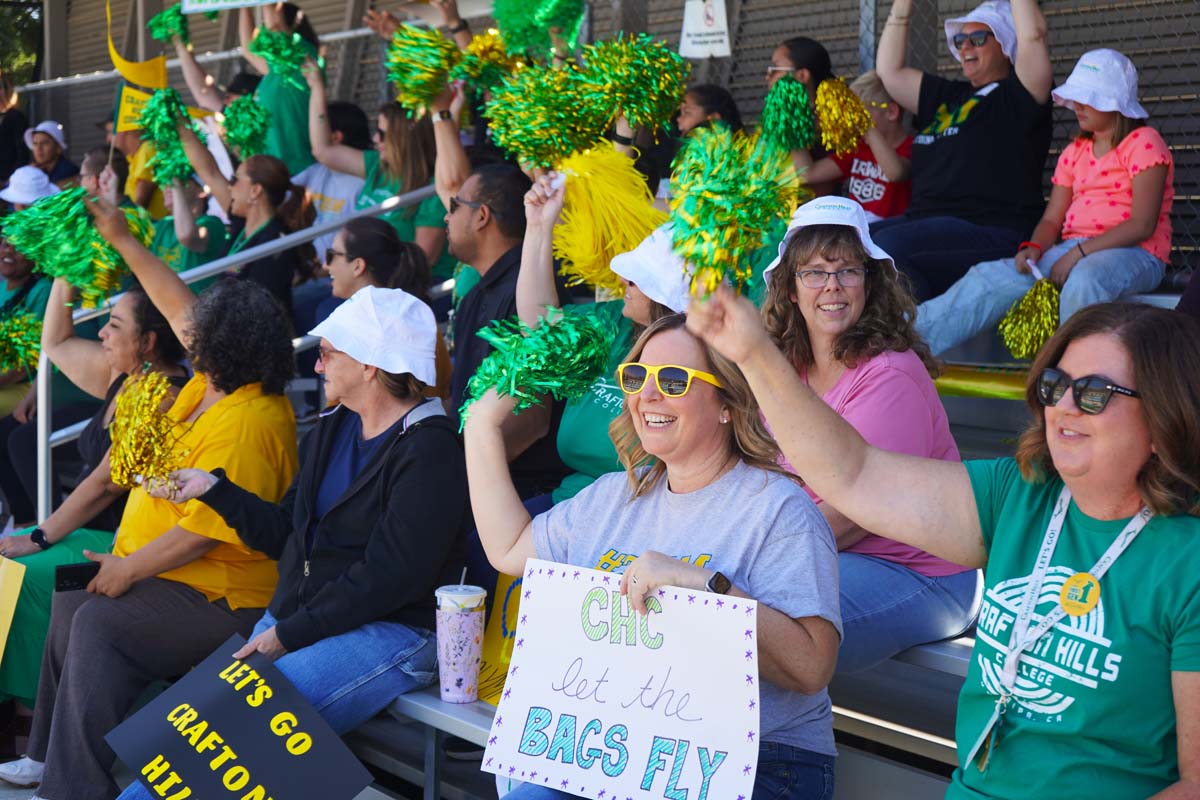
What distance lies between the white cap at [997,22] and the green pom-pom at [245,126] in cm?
359

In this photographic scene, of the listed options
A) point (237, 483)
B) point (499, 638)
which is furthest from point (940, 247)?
point (237, 483)

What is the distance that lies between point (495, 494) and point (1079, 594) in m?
1.33

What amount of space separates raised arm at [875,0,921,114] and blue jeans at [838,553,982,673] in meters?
2.65

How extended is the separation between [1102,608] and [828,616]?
552 millimetres

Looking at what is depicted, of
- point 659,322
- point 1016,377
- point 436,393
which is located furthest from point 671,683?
point 1016,377

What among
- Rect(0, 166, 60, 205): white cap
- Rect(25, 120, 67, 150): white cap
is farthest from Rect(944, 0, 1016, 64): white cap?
Rect(25, 120, 67, 150): white cap

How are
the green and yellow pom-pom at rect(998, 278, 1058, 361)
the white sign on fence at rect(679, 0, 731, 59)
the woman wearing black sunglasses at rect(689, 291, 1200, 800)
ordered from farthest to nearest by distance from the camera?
Result: the white sign on fence at rect(679, 0, 731, 59) < the green and yellow pom-pom at rect(998, 278, 1058, 361) < the woman wearing black sunglasses at rect(689, 291, 1200, 800)

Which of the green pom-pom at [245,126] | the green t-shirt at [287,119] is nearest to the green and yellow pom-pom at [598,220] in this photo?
the green pom-pom at [245,126]

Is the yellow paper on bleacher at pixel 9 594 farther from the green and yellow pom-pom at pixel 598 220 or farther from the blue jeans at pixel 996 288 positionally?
the blue jeans at pixel 996 288

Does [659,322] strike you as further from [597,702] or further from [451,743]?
[451,743]

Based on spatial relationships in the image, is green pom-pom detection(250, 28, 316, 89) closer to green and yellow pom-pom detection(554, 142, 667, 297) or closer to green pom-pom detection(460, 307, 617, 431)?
green and yellow pom-pom detection(554, 142, 667, 297)

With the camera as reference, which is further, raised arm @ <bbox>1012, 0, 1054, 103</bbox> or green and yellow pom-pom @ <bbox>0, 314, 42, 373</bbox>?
green and yellow pom-pom @ <bbox>0, 314, 42, 373</bbox>

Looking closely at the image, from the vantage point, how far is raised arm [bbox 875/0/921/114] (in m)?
5.17

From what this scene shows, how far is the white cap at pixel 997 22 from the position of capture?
4.87 meters
